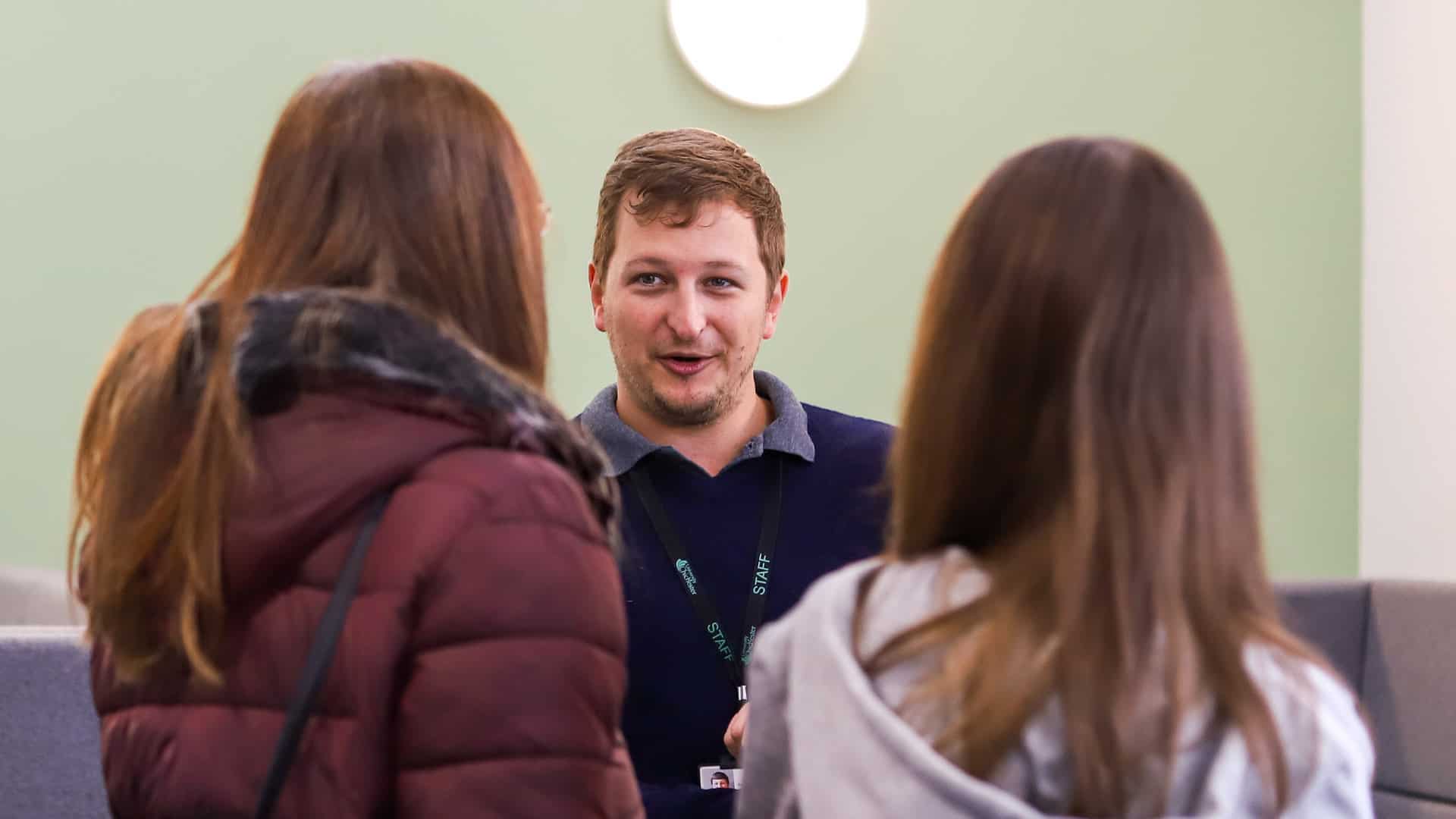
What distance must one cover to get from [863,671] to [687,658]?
938 mm

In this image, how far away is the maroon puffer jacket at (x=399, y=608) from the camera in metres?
1.07

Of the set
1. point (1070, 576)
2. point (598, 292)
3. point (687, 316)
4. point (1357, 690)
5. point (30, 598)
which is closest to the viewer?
point (1070, 576)

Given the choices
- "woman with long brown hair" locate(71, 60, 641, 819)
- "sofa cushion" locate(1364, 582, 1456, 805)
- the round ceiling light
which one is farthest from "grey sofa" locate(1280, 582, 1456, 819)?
"woman with long brown hair" locate(71, 60, 641, 819)

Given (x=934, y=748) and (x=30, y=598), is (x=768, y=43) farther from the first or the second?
(x=934, y=748)

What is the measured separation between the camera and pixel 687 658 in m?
1.95

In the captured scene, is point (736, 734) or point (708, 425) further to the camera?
point (708, 425)

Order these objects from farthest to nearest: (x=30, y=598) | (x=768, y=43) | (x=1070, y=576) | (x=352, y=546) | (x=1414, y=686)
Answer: (x=768, y=43) → (x=30, y=598) → (x=1414, y=686) → (x=352, y=546) → (x=1070, y=576)

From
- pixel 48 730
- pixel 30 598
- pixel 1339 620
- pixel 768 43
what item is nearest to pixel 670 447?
pixel 48 730

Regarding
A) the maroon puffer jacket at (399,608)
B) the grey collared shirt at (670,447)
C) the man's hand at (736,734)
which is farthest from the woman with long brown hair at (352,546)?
the grey collared shirt at (670,447)

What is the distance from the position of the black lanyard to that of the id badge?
0.34 ft

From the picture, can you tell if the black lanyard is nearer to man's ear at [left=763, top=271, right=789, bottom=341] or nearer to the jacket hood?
man's ear at [left=763, top=271, right=789, bottom=341]

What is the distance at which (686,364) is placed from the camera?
2.15 m

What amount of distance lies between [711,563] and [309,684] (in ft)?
3.32

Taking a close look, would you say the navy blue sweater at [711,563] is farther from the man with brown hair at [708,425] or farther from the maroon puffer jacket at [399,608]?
the maroon puffer jacket at [399,608]
